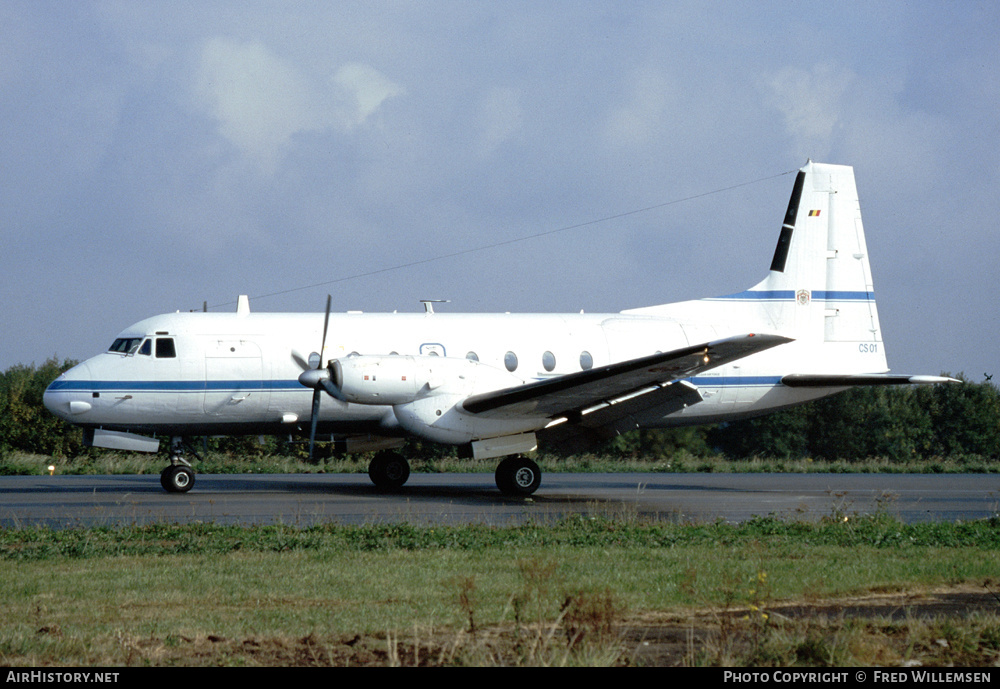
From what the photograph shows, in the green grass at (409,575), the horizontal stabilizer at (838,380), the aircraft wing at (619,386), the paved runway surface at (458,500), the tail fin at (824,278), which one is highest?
the tail fin at (824,278)

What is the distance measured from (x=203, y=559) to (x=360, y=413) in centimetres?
913

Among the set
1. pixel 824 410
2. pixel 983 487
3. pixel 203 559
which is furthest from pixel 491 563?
pixel 824 410

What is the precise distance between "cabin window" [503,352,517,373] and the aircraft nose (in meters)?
8.06

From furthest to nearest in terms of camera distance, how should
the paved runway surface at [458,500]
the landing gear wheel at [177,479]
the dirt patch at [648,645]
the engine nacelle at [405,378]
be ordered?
the landing gear wheel at [177,479], the engine nacelle at [405,378], the paved runway surface at [458,500], the dirt patch at [648,645]

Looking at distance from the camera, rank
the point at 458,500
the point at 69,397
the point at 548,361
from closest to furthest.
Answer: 1. the point at 458,500
2. the point at 69,397
3. the point at 548,361

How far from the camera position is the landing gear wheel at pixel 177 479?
19062mm

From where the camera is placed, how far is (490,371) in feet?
61.9

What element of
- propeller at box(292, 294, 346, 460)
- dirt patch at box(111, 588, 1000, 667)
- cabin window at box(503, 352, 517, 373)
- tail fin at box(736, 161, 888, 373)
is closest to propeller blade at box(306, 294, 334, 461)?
propeller at box(292, 294, 346, 460)

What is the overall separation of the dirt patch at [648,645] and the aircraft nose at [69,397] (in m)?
13.3

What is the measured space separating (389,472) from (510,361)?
343 cm

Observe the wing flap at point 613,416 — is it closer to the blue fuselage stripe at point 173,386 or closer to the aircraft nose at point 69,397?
the blue fuselage stripe at point 173,386

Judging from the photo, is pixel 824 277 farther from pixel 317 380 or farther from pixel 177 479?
pixel 177 479

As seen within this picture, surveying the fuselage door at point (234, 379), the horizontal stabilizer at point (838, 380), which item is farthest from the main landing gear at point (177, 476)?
the horizontal stabilizer at point (838, 380)

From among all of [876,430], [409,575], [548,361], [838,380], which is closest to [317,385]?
[548,361]
